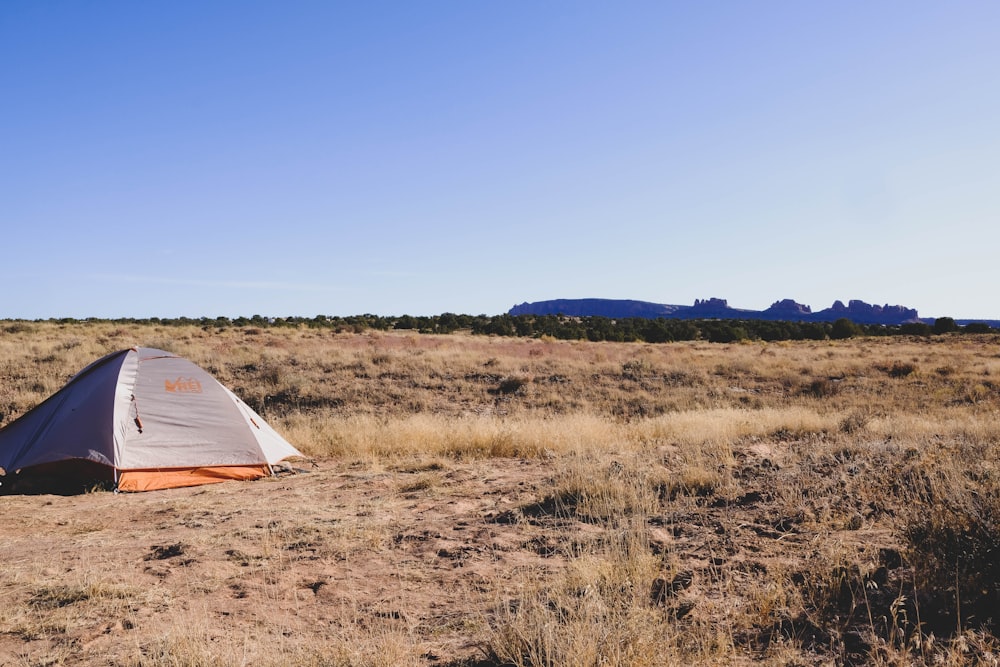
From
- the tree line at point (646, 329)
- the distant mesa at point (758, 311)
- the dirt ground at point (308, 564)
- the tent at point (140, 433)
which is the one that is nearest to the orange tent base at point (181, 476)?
the tent at point (140, 433)

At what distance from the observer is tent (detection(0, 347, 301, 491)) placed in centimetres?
873

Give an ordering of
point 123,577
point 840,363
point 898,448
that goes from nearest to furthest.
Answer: point 123,577 < point 898,448 < point 840,363

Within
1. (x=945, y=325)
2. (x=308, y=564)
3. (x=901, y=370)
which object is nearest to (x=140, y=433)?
(x=308, y=564)

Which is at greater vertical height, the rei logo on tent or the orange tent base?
the rei logo on tent

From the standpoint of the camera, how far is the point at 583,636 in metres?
3.41

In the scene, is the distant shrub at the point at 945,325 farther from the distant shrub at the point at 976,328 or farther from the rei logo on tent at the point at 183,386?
the rei logo on tent at the point at 183,386

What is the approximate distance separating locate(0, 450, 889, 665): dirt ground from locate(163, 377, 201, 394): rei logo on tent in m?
1.88

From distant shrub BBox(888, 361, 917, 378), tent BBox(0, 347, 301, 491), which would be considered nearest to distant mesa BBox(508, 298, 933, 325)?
distant shrub BBox(888, 361, 917, 378)

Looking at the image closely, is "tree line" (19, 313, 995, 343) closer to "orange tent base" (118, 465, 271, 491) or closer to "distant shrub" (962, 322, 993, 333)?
"distant shrub" (962, 322, 993, 333)

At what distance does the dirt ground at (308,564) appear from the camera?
398 centimetres

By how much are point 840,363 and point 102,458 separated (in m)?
24.3

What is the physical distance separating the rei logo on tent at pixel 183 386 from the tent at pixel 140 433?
0.01 metres

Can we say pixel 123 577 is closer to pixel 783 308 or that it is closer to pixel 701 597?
pixel 701 597

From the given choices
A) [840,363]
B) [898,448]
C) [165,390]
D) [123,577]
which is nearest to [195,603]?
[123,577]
